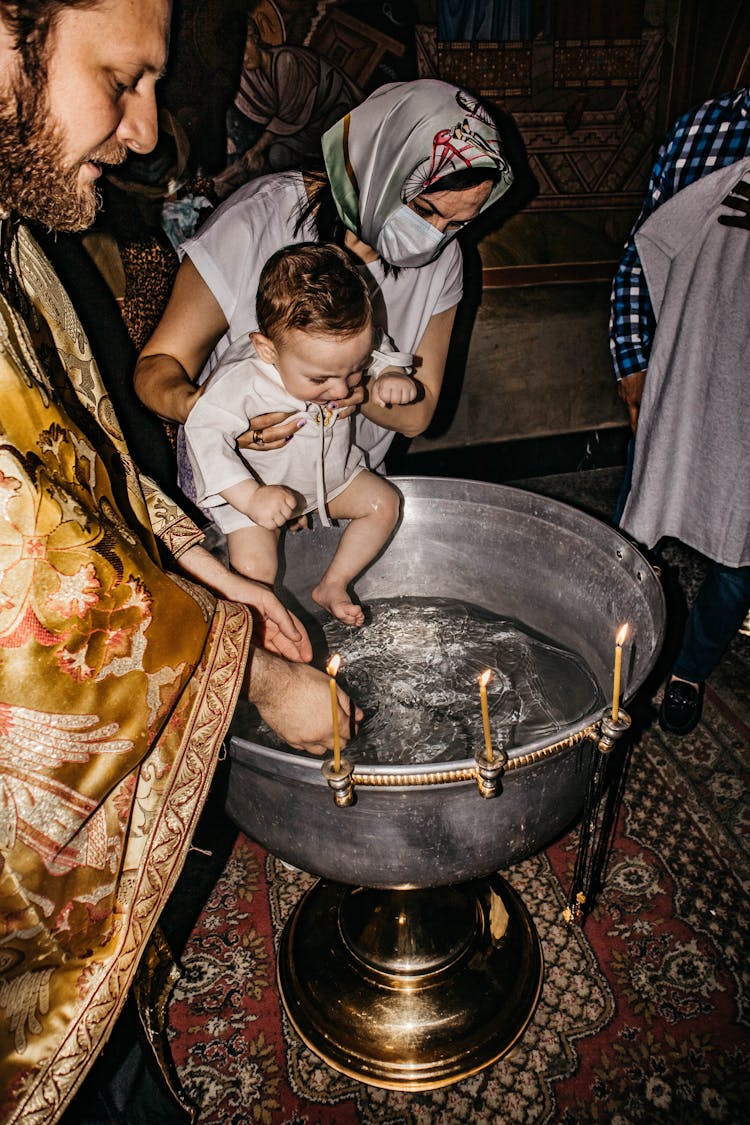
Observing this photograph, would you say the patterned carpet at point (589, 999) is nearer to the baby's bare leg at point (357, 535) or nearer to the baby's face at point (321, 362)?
the baby's bare leg at point (357, 535)

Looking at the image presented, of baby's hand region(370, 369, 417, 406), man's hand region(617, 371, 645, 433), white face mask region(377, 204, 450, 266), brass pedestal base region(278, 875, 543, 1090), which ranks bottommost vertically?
brass pedestal base region(278, 875, 543, 1090)

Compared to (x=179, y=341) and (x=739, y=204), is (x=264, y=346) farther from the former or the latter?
(x=739, y=204)

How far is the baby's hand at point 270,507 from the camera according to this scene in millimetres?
1522

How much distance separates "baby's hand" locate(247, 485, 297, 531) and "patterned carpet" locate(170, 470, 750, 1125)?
3.61 ft

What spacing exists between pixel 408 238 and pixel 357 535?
76 centimetres

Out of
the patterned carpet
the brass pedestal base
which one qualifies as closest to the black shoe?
the patterned carpet

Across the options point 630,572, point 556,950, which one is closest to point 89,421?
point 630,572

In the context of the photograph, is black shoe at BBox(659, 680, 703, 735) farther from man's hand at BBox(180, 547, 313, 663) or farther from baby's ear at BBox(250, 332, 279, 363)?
baby's ear at BBox(250, 332, 279, 363)

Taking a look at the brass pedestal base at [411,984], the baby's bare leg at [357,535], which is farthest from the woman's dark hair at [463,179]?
the brass pedestal base at [411,984]

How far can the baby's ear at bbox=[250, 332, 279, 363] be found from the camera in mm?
1568

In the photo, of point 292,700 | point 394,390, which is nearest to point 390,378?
point 394,390

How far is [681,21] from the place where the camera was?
10.3ft

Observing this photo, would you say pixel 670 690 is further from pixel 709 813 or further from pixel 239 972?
pixel 239 972

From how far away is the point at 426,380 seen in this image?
1991 millimetres
